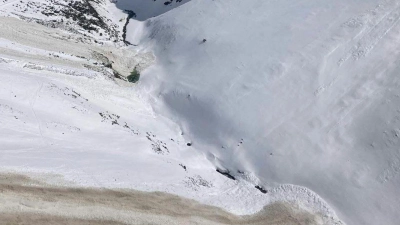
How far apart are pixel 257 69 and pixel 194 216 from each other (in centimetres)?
1270

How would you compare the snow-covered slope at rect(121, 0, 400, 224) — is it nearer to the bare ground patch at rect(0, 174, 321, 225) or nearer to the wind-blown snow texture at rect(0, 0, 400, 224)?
the wind-blown snow texture at rect(0, 0, 400, 224)

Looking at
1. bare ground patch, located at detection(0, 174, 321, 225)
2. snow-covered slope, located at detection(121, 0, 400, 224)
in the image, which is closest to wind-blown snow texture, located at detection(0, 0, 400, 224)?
snow-covered slope, located at detection(121, 0, 400, 224)

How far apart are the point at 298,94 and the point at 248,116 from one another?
3762mm

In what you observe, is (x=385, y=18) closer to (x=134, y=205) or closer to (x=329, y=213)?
(x=329, y=213)

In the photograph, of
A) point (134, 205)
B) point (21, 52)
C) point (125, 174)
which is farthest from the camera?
point (21, 52)

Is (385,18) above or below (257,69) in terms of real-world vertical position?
above

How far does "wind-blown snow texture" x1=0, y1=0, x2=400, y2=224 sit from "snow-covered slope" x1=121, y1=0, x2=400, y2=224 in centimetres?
7

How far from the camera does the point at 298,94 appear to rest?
27.1 meters

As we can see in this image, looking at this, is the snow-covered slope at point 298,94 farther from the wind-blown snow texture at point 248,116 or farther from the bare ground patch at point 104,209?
the bare ground patch at point 104,209

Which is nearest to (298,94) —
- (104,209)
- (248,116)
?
(248,116)

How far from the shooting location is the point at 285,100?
27172mm

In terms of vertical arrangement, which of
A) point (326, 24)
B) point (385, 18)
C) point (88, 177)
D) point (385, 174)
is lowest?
point (88, 177)

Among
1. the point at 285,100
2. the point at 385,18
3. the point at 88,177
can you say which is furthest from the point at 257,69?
the point at 88,177

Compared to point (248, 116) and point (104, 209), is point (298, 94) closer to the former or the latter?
point (248, 116)
